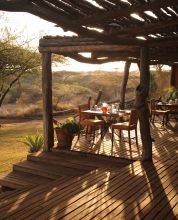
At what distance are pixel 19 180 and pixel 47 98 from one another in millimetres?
2176

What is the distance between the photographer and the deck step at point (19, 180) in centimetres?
632

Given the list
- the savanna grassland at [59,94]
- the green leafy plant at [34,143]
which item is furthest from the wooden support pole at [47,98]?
the savanna grassland at [59,94]

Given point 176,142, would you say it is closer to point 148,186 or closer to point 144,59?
point 144,59

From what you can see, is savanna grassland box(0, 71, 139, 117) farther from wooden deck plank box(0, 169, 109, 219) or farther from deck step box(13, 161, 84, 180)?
wooden deck plank box(0, 169, 109, 219)

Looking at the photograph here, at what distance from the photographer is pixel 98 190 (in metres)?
4.78

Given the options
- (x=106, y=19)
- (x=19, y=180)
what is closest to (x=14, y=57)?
(x=19, y=180)

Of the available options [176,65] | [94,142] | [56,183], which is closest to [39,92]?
[176,65]

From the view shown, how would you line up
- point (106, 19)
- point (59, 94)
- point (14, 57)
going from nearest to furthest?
point (106, 19) < point (14, 57) < point (59, 94)

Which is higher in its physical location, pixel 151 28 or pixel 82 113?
pixel 151 28

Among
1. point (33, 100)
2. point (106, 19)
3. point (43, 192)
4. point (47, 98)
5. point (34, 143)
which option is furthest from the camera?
point (33, 100)

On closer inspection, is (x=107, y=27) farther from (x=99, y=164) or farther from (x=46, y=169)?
(x=46, y=169)

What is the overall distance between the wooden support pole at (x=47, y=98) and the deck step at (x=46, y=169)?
838 millimetres

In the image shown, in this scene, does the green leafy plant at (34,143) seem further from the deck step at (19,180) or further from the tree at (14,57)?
the tree at (14,57)

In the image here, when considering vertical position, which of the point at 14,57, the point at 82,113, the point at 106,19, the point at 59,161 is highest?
the point at 14,57
